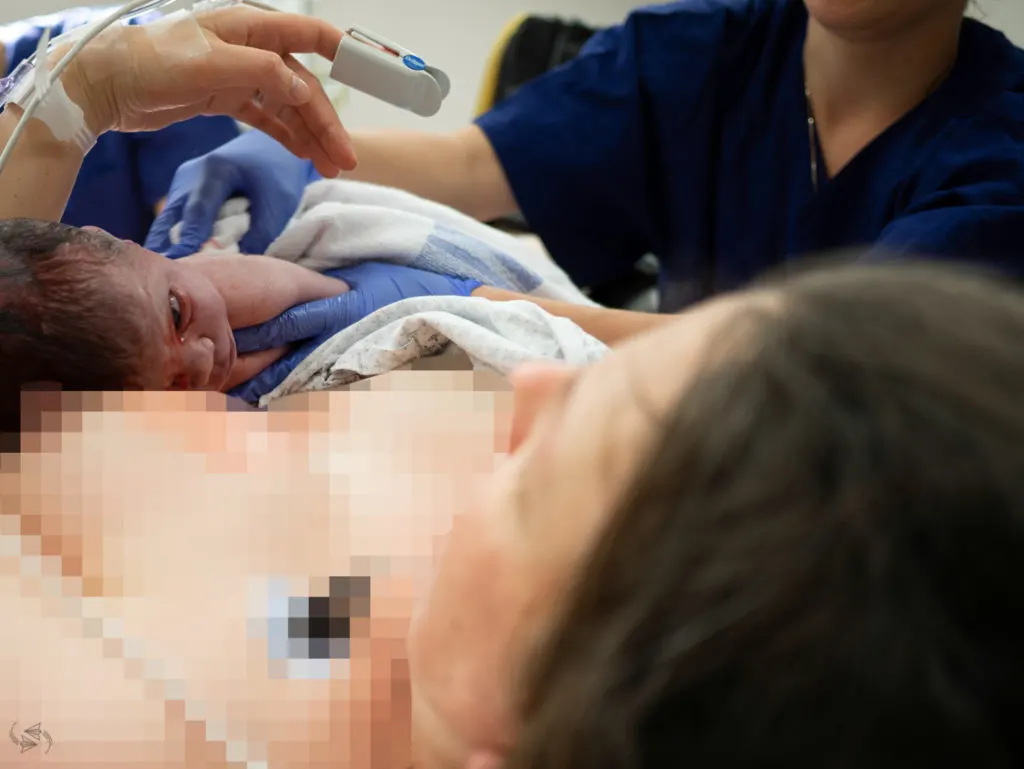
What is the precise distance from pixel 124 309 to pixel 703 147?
2.34ft

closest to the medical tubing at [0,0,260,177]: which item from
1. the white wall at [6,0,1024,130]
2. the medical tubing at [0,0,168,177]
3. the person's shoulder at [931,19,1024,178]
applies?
the medical tubing at [0,0,168,177]

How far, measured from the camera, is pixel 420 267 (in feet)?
3.00

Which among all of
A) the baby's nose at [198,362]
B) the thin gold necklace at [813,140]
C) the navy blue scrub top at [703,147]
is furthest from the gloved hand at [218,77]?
the thin gold necklace at [813,140]

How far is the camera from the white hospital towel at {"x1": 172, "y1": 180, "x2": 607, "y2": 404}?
0.70m

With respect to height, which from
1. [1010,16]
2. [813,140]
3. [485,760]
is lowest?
[485,760]

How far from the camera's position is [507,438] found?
48 centimetres

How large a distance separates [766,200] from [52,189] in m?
0.77

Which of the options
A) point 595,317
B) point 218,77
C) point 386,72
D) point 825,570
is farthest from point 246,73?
point 825,570

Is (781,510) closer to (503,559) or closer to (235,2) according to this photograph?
(503,559)

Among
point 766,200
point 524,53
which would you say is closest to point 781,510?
point 766,200

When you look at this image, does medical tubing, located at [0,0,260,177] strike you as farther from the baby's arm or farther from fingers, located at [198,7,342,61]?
the baby's arm

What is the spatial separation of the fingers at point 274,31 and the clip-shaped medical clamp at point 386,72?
20mm

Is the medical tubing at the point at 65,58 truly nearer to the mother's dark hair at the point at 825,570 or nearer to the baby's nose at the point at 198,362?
the baby's nose at the point at 198,362

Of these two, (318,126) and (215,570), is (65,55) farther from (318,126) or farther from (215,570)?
(215,570)
